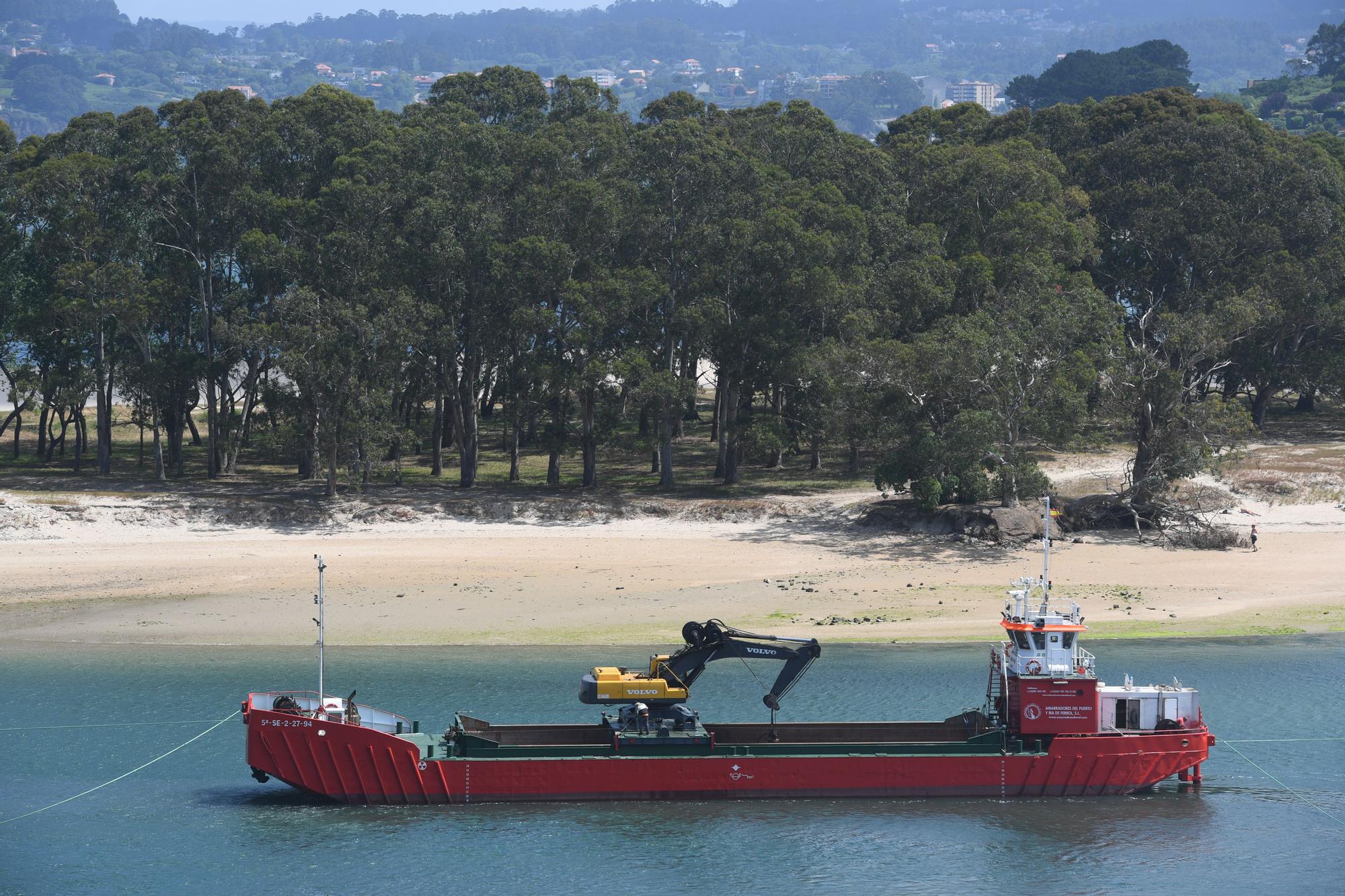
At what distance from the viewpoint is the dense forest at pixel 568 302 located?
6359cm

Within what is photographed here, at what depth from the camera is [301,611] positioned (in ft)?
167

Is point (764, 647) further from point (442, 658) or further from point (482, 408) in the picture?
point (482, 408)

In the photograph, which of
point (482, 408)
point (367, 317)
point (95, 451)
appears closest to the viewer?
point (367, 317)

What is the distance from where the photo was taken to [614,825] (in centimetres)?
3356

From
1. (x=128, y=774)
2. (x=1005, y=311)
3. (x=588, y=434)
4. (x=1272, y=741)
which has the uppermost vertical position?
(x=1005, y=311)

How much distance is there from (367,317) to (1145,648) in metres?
35.3

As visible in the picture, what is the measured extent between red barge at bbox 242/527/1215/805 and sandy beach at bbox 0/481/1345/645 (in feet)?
38.2

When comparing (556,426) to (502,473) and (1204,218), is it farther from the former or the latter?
(1204,218)

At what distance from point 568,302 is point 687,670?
3213cm

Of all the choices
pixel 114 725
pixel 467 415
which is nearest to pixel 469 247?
pixel 467 415

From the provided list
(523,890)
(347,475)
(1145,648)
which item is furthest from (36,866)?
(347,475)

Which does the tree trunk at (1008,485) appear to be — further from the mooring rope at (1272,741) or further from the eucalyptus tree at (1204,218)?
the mooring rope at (1272,741)

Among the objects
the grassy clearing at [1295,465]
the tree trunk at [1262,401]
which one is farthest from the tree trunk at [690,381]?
the tree trunk at [1262,401]

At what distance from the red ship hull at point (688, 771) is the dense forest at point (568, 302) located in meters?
25.9
